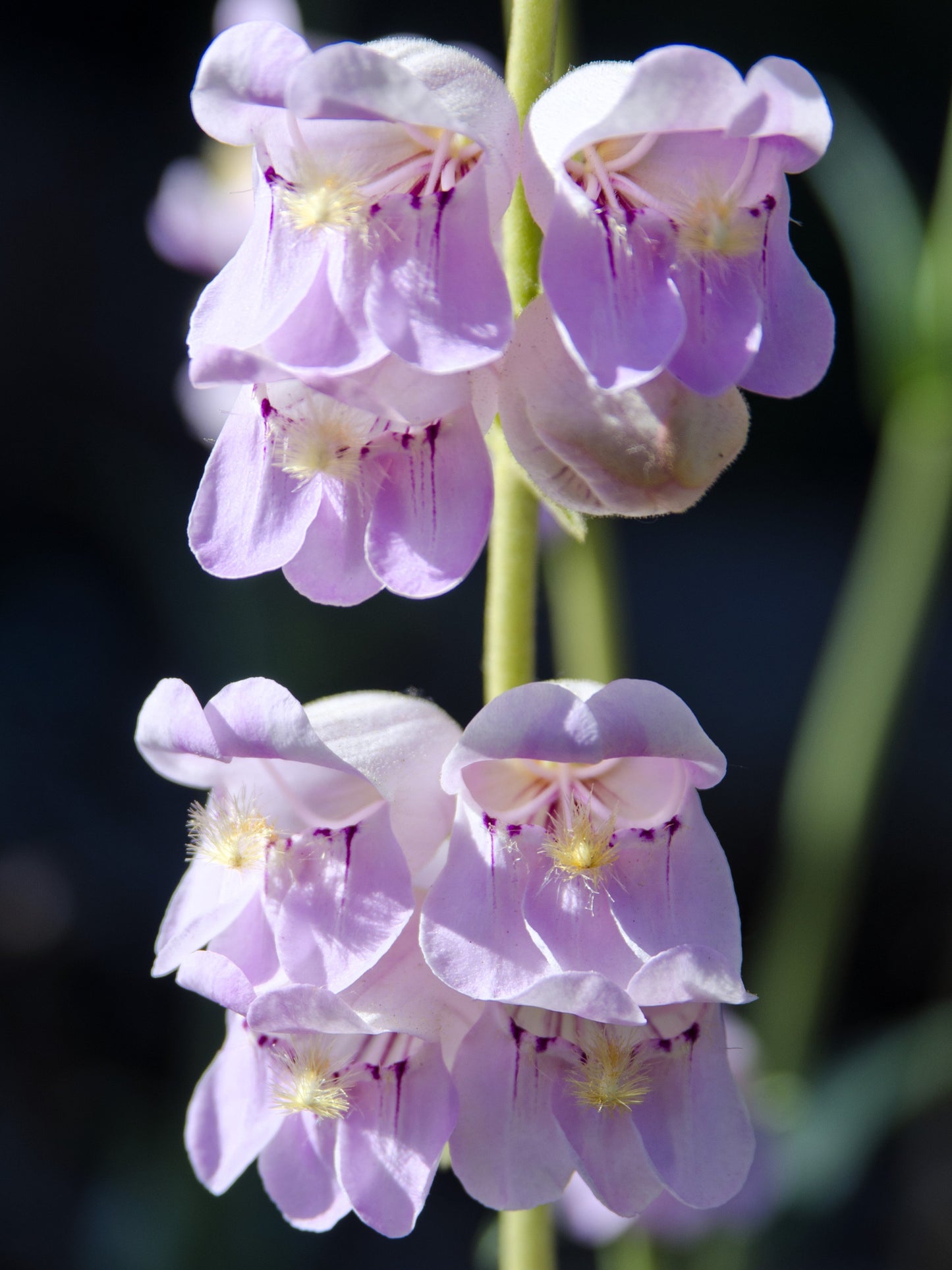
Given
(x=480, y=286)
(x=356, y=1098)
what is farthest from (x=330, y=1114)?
(x=480, y=286)

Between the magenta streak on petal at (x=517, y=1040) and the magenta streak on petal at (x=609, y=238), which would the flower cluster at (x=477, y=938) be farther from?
the magenta streak on petal at (x=609, y=238)

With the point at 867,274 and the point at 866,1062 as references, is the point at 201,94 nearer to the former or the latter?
the point at 867,274

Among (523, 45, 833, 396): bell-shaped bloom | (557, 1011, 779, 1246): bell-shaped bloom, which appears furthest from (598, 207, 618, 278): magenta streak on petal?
(557, 1011, 779, 1246): bell-shaped bloom

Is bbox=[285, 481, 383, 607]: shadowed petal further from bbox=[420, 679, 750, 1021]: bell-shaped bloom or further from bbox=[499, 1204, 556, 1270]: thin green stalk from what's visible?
bbox=[499, 1204, 556, 1270]: thin green stalk

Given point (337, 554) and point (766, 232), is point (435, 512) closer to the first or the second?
point (337, 554)

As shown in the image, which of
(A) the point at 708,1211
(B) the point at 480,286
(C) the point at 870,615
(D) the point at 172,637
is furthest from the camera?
(D) the point at 172,637

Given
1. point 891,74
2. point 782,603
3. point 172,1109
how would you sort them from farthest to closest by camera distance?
point 891,74, point 782,603, point 172,1109

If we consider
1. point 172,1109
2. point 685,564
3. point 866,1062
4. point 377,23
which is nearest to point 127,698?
point 172,1109
